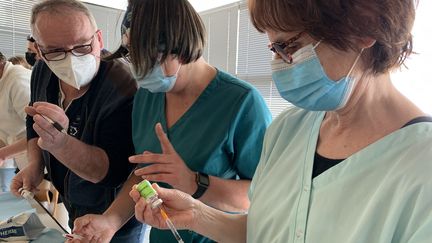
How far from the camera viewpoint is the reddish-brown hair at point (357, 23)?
0.61 m

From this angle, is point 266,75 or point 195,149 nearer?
point 195,149

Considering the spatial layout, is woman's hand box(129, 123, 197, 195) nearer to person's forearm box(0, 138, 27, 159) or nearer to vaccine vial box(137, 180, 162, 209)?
vaccine vial box(137, 180, 162, 209)

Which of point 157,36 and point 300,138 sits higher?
point 157,36

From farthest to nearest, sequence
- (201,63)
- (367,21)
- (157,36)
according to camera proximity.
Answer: (201,63) → (157,36) → (367,21)

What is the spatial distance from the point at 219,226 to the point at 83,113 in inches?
29.7

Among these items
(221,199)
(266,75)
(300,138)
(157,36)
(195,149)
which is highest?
(157,36)

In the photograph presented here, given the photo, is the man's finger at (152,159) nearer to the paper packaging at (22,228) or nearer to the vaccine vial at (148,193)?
the vaccine vial at (148,193)

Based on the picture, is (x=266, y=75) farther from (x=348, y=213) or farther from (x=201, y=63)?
(x=348, y=213)

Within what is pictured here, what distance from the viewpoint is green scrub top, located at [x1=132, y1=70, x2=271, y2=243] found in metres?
1.03

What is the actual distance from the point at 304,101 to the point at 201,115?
411mm

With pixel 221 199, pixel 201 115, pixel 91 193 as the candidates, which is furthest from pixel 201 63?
pixel 91 193

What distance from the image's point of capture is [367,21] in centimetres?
62

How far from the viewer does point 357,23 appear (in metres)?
0.62

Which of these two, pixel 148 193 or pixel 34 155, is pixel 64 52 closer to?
pixel 34 155
